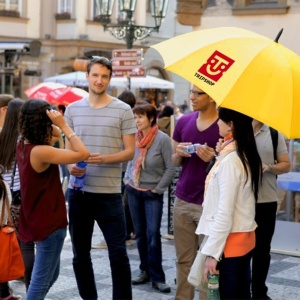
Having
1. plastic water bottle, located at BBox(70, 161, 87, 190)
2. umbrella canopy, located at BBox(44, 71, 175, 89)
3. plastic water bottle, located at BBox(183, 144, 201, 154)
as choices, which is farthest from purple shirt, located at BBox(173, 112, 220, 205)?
umbrella canopy, located at BBox(44, 71, 175, 89)

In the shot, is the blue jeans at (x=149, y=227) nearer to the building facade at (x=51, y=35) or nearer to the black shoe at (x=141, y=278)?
the black shoe at (x=141, y=278)

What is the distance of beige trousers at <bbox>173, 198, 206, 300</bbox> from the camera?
263 inches

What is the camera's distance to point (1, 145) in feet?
24.0

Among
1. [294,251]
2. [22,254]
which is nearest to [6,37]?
[294,251]

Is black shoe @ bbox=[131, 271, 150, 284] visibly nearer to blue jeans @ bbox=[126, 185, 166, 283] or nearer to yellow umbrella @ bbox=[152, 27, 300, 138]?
blue jeans @ bbox=[126, 185, 166, 283]

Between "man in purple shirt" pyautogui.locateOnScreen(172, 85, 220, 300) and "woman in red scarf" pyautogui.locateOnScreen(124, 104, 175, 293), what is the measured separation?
4.45ft

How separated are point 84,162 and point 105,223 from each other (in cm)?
54

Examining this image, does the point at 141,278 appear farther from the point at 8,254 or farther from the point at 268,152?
the point at 8,254

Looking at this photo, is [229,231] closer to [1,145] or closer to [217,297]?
[217,297]

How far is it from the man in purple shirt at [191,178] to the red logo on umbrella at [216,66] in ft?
3.34

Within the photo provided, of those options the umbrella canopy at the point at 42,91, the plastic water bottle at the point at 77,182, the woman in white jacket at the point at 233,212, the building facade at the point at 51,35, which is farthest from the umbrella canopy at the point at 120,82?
the woman in white jacket at the point at 233,212

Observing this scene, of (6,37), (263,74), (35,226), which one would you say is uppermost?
(263,74)

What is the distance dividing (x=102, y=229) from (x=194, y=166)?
2.90 feet

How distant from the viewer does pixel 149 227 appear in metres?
8.19
